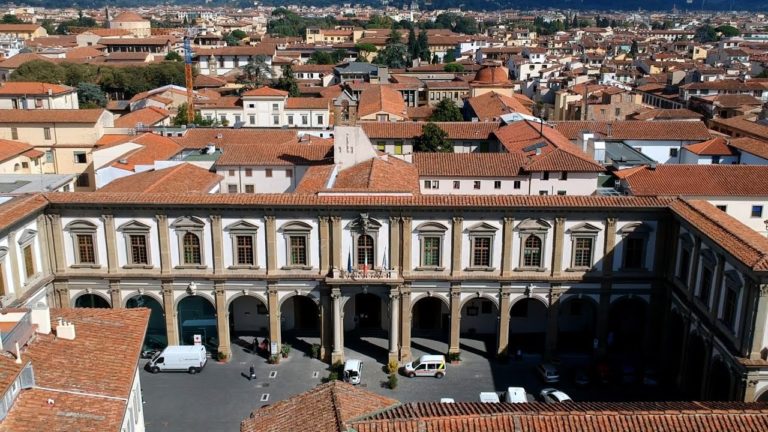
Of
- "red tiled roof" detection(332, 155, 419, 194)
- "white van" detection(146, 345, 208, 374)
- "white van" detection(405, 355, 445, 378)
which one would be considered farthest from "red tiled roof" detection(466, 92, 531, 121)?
"white van" detection(146, 345, 208, 374)

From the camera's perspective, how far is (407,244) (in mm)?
40188

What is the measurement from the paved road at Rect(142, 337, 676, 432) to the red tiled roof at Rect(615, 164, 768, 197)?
13.8 metres

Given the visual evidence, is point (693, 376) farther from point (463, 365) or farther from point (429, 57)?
point (429, 57)

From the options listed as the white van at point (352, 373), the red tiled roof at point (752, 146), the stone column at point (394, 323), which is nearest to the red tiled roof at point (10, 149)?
the white van at point (352, 373)

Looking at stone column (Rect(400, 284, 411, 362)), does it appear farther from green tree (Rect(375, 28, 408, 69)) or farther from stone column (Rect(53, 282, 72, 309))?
green tree (Rect(375, 28, 408, 69))

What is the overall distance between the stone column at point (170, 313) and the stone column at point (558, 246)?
21676 millimetres

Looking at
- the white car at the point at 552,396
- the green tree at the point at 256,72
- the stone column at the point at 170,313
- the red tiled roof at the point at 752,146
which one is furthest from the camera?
the green tree at the point at 256,72

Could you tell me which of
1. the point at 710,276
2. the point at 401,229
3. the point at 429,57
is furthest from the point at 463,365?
the point at 429,57

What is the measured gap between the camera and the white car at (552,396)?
120 feet

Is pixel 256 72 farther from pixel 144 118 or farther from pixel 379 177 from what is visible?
pixel 379 177

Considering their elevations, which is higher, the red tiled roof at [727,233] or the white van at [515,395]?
the red tiled roof at [727,233]

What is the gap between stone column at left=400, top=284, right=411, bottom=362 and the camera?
41.1 metres

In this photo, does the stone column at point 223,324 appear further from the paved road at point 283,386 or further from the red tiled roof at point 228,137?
the red tiled roof at point 228,137

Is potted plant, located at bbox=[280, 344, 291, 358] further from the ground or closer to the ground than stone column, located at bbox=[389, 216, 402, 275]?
closer to the ground
